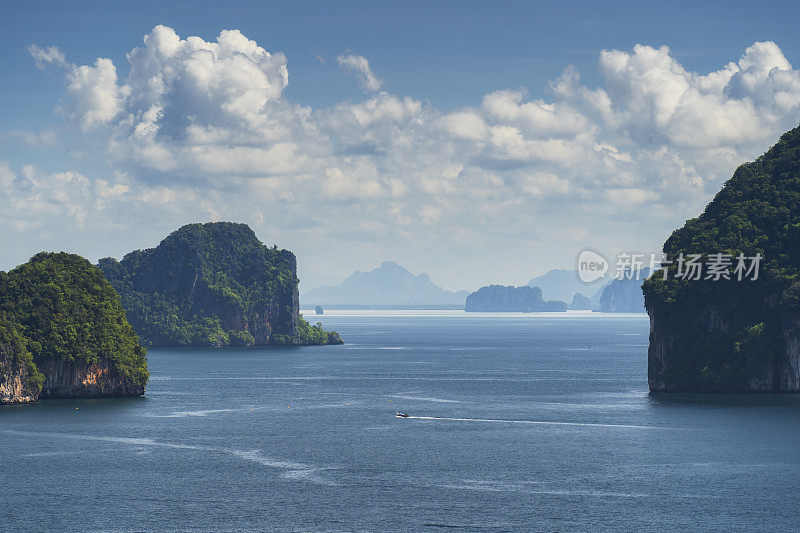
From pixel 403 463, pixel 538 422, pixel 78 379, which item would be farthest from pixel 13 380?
pixel 538 422

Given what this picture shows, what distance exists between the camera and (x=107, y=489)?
Result: 3228 inches

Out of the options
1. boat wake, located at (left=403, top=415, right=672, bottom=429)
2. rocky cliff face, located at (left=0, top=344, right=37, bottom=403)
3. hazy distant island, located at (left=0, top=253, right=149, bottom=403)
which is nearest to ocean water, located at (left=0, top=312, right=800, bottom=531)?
boat wake, located at (left=403, top=415, right=672, bottom=429)

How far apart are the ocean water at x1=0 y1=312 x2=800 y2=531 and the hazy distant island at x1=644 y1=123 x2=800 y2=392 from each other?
4890 millimetres

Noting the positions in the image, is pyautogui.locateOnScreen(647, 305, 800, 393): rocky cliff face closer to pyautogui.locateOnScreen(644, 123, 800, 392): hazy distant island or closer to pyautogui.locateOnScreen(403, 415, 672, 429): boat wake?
pyautogui.locateOnScreen(644, 123, 800, 392): hazy distant island

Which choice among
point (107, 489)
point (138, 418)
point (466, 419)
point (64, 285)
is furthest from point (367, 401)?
point (107, 489)

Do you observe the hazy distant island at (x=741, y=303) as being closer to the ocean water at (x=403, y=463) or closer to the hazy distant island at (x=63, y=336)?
the ocean water at (x=403, y=463)

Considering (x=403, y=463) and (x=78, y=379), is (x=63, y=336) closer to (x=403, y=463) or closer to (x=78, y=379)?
(x=78, y=379)

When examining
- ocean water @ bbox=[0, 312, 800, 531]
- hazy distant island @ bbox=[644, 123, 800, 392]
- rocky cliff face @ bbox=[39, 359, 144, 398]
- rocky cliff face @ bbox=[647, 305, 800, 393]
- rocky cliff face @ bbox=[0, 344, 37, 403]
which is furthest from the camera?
hazy distant island @ bbox=[644, 123, 800, 392]

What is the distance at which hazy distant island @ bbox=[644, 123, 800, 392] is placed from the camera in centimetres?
14300

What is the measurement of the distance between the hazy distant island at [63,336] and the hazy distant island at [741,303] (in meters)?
85.3

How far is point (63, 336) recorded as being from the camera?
444 ft

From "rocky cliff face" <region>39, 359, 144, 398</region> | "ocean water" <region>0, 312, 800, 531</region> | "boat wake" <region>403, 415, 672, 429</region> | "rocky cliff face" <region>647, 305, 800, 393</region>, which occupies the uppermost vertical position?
"rocky cliff face" <region>647, 305, 800, 393</region>

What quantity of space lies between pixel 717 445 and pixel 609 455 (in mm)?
15046

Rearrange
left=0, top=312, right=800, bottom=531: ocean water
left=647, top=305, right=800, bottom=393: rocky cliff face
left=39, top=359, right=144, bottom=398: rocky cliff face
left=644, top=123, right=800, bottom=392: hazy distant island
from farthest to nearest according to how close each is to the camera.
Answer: left=644, top=123, right=800, bottom=392: hazy distant island, left=647, top=305, right=800, bottom=393: rocky cliff face, left=39, top=359, right=144, bottom=398: rocky cliff face, left=0, top=312, right=800, bottom=531: ocean water
